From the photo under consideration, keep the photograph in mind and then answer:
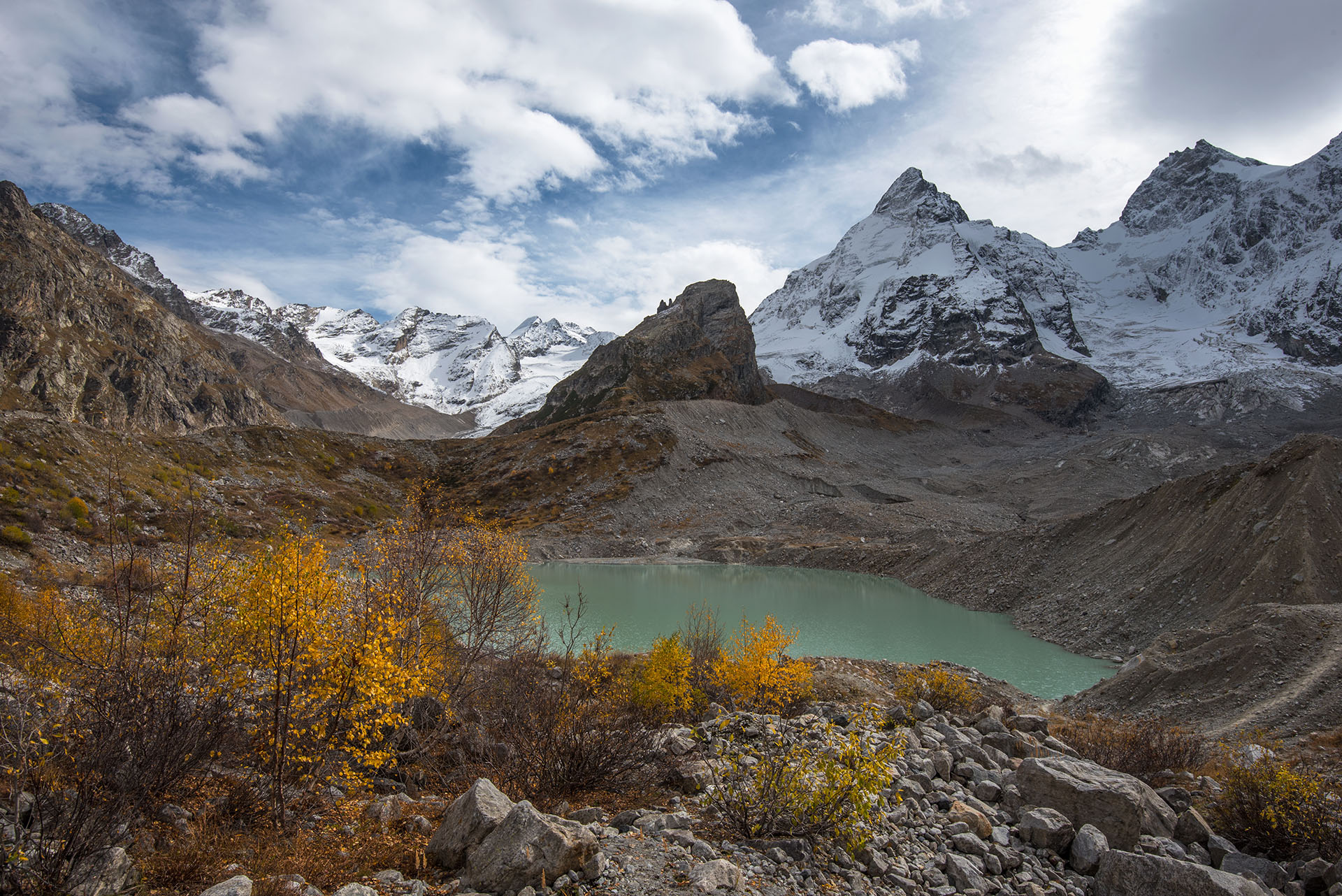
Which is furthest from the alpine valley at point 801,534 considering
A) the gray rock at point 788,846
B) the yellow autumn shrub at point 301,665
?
the yellow autumn shrub at point 301,665

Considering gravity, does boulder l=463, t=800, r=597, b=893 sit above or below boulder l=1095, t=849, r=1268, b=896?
above

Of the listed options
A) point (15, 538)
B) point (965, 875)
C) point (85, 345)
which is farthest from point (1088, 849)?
point (85, 345)

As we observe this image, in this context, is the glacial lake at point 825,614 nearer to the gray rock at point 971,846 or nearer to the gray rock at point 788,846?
the gray rock at point 788,846

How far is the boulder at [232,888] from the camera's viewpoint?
4.88 m

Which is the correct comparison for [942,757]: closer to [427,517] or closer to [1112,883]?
[1112,883]

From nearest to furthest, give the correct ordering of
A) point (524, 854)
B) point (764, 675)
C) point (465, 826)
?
point (524, 854) → point (465, 826) → point (764, 675)

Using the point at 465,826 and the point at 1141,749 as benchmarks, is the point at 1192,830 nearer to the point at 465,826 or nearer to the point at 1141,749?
the point at 1141,749

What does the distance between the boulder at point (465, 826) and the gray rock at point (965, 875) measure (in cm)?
476

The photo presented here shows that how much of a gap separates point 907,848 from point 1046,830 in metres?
1.78

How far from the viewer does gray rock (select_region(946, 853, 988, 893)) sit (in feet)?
21.9

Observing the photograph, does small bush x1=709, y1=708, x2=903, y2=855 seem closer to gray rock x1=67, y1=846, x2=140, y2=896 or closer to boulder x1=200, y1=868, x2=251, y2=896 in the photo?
boulder x1=200, y1=868, x2=251, y2=896

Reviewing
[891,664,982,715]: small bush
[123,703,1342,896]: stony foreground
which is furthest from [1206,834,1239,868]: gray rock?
[891,664,982,715]: small bush

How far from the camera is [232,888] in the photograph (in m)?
4.93

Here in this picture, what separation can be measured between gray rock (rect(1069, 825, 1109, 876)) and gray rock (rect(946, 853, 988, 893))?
4.20 ft
